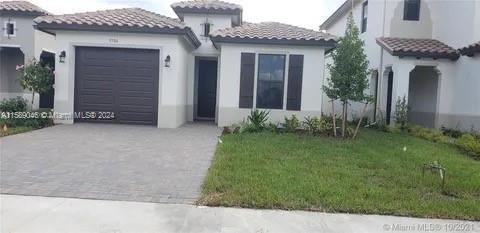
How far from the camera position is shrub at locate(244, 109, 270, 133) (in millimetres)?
12930

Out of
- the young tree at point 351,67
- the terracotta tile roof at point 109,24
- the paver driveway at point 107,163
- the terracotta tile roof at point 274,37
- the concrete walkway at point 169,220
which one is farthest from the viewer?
the terracotta tile roof at point 274,37

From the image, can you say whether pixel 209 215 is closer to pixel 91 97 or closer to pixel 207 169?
pixel 207 169

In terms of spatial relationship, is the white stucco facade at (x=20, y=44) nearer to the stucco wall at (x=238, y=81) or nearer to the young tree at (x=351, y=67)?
the stucco wall at (x=238, y=81)

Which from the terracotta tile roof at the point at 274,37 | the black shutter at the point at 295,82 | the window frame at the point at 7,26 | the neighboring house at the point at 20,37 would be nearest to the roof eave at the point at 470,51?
the terracotta tile roof at the point at 274,37

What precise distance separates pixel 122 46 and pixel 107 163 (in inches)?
266

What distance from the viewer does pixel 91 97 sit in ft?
44.8

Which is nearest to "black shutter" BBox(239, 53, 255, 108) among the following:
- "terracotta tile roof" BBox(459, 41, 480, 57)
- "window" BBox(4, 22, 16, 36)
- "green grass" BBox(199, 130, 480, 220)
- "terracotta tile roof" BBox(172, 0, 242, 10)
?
"green grass" BBox(199, 130, 480, 220)

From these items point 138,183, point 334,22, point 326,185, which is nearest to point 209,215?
point 138,183

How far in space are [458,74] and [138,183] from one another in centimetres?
1352

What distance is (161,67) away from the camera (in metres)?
13.6

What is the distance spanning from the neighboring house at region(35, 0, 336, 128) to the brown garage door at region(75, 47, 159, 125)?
32 millimetres

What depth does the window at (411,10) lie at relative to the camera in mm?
17000

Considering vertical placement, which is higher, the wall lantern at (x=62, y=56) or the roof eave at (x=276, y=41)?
the roof eave at (x=276, y=41)

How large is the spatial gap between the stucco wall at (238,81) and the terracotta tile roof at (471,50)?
5.09 metres
